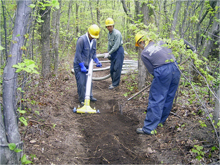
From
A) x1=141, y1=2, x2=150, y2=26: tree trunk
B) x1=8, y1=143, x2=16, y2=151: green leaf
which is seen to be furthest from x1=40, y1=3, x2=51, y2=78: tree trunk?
x1=8, y1=143, x2=16, y2=151: green leaf

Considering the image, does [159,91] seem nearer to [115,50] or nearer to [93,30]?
[93,30]

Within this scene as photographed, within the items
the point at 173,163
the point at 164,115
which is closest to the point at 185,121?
the point at 164,115

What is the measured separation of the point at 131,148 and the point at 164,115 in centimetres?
119

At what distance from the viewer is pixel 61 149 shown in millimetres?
3041

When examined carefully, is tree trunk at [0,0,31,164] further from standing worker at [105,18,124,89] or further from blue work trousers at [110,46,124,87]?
blue work trousers at [110,46,124,87]

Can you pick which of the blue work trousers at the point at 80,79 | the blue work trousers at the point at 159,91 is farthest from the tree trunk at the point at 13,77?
the blue work trousers at the point at 80,79

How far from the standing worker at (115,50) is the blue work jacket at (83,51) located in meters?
1.24

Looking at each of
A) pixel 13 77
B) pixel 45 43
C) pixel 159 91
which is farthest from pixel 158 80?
pixel 45 43

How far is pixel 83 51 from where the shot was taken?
5223 mm

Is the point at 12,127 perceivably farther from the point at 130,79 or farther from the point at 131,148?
the point at 130,79

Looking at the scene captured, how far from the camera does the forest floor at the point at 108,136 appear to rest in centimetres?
287

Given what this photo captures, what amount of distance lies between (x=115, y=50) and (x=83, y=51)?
1.59 meters

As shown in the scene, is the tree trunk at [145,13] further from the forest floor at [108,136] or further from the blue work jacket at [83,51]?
the forest floor at [108,136]

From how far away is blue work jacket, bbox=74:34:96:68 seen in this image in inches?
198
